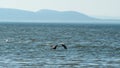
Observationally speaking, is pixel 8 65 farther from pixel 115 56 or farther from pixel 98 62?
pixel 115 56

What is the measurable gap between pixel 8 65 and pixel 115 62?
11.5m

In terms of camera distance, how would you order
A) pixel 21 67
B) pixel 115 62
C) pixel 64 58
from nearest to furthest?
pixel 21 67 < pixel 115 62 < pixel 64 58

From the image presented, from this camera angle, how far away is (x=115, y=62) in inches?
1998

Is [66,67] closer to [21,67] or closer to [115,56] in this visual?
[21,67]

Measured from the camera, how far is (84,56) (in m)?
58.3

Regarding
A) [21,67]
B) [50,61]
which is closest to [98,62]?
[50,61]

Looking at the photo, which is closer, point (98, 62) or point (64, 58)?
point (98, 62)

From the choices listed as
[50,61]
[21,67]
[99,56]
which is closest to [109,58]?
[99,56]

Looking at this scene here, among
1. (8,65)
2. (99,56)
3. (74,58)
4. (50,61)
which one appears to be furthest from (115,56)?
(8,65)

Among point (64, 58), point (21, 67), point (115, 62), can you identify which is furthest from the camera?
point (64, 58)

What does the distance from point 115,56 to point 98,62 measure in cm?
797

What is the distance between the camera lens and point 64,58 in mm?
55531

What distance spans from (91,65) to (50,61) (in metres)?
5.90

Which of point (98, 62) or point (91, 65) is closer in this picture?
point (91, 65)
